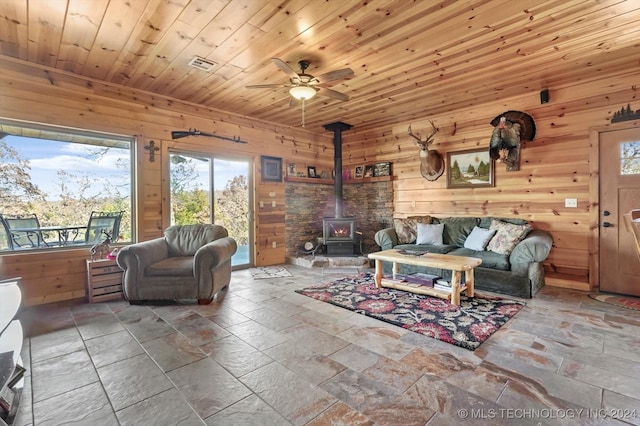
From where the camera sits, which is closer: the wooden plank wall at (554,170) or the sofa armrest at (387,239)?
the wooden plank wall at (554,170)

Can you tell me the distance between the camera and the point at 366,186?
249 inches

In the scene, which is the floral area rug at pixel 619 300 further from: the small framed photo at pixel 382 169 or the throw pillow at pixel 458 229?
the small framed photo at pixel 382 169

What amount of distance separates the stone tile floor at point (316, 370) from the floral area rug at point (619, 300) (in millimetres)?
209

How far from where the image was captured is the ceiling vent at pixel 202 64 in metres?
3.28

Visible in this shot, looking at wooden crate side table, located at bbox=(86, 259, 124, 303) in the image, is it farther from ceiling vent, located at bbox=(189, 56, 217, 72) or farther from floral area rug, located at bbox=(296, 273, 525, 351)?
ceiling vent, located at bbox=(189, 56, 217, 72)

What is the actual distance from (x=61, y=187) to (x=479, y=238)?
214 inches

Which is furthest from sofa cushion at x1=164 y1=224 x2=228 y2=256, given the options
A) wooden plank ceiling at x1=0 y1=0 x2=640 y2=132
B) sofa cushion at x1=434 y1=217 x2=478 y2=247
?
sofa cushion at x1=434 y1=217 x2=478 y2=247

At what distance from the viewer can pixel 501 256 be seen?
153 inches

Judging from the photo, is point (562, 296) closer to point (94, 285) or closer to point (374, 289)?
point (374, 289)

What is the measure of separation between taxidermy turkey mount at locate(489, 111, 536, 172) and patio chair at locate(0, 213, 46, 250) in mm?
5940

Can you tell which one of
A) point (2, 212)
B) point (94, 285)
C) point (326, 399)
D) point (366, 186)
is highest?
point (366, 186)

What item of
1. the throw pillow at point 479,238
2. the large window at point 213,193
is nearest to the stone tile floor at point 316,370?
the throw pillow at point 479,238

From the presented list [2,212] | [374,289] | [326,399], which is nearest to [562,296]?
[374,289]

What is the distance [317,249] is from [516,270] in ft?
10.9
